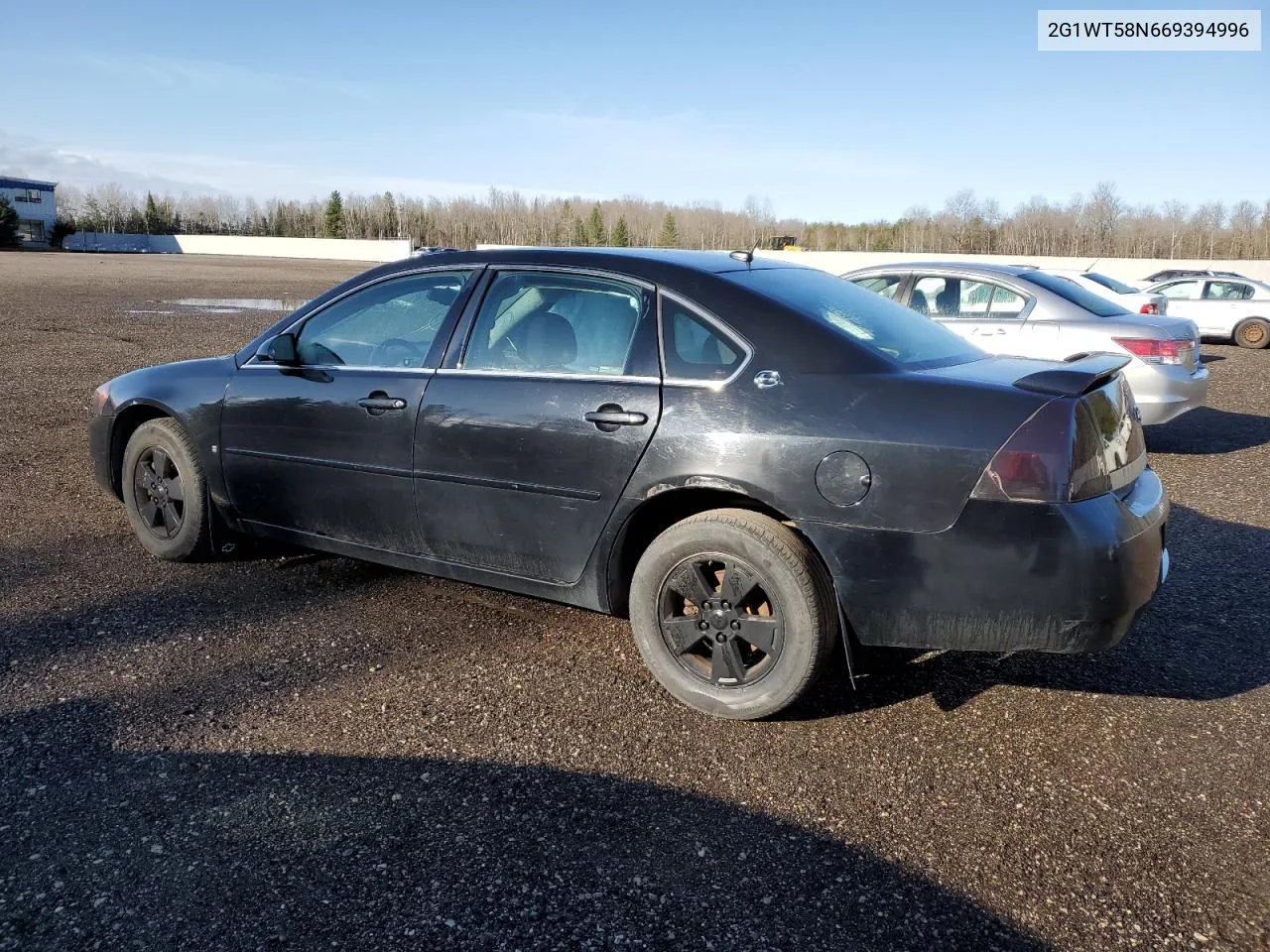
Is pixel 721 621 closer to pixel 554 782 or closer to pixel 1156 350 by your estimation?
pixel 554 782

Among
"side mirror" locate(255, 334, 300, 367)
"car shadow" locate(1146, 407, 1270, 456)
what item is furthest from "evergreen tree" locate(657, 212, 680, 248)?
"side mirror" locate(255, 334, 300, 367)

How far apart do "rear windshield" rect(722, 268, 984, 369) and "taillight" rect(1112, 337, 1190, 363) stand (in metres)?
5.00

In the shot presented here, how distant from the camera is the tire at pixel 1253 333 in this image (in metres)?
19.1

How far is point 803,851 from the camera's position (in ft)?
8.77

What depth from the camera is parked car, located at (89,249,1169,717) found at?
9.89ft

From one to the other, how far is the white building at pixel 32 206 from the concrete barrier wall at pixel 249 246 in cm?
375

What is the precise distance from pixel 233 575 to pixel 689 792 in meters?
2.82

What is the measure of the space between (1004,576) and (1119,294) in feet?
45.4

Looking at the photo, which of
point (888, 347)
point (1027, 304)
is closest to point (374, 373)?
point (888, 347)

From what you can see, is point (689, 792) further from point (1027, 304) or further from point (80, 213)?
point (80, 213)

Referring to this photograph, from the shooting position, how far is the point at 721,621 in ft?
11.2

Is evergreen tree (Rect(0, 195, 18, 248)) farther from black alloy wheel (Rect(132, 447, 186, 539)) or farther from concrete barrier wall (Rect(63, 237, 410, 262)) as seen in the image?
black alloy wheel (Rect(132, 447, 186, 539))

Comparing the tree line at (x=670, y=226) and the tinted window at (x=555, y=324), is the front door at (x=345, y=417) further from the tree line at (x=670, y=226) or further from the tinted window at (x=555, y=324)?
the tree line at (x=670, y=226)

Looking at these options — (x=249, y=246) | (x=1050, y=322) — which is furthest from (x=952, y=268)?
(x=249, y=246)
